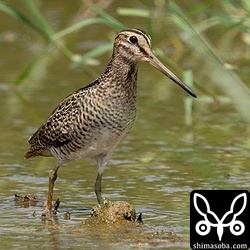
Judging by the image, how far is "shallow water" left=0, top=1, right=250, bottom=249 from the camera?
29.3ft

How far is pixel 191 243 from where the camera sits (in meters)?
8.35

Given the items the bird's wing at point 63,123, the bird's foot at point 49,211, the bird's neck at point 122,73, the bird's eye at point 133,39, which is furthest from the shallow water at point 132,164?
the bird's eye at point 133,39

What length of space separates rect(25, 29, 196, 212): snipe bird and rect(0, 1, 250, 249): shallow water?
0.49m

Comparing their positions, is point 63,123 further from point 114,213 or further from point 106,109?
point 114,213

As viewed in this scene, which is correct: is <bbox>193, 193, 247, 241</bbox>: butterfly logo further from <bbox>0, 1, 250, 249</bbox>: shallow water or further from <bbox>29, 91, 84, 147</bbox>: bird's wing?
<bbox>29, 91, 84, 147</bbox>: bird's wing

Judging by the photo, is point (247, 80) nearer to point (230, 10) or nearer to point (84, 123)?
point (230, 10)

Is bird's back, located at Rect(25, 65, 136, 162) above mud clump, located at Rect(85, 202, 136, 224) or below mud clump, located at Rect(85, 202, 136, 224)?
above

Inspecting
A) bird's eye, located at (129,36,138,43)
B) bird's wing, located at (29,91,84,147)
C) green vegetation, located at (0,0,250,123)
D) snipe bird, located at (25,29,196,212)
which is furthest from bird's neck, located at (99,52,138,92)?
green vegetation, located at (0,0,250,123)

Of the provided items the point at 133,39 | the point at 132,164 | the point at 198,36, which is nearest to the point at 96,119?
the point at 133,39

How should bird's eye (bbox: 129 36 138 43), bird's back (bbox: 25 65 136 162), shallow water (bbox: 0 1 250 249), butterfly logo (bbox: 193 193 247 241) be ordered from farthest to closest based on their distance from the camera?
bird's eye (bbox: 129 36 138 43)
bird's back (bbox: 25 65 136 162)
shallow water (bbox: 0 1 250 249)
butterfly logo (bbox: 193 193 247 241)

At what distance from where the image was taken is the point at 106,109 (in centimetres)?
934

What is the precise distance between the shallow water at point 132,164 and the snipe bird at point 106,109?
0.49 m

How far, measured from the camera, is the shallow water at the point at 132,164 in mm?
8945

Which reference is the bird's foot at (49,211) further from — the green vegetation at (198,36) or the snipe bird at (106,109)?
the green vegetation at (198,36)
